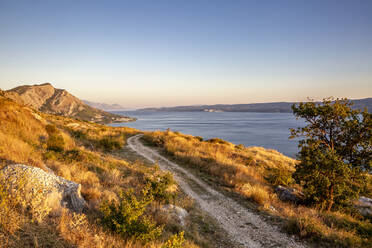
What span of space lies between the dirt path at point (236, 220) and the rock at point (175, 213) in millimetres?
1297

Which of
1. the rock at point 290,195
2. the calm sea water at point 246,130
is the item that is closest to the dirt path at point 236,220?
the rock at point 290,195

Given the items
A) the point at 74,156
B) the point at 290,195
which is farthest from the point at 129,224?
the point at 290,195

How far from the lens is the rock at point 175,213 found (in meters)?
5.80

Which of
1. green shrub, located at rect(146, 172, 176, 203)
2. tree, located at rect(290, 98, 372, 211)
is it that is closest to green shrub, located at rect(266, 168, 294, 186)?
tree, located at rect(290, 98, 372, 211)

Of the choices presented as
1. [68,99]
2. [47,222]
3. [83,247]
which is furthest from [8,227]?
[68,99]

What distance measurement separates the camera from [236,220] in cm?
666

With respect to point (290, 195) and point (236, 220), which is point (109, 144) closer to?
point (236, 220)

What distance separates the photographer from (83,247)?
9.22ft

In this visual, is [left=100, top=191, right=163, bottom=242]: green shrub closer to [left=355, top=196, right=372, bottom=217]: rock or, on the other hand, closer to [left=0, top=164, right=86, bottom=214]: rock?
[left=0, top=164, right=86, bottom=214]: rock

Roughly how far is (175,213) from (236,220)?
7.55 ft

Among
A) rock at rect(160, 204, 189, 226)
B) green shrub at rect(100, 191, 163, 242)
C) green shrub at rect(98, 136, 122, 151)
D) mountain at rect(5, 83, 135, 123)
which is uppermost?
mountain at rect(5, 83, 135, 123)

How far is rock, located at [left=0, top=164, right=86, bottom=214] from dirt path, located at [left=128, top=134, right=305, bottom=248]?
4.62m

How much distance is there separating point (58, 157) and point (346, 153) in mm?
12883

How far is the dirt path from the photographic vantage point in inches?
217
